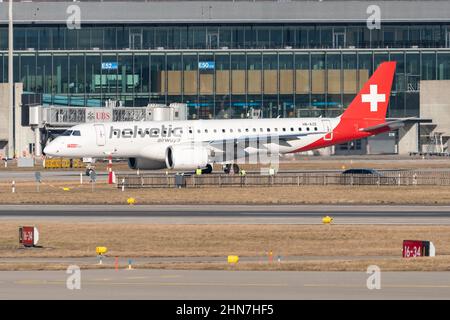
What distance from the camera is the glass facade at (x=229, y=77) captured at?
5630 inches

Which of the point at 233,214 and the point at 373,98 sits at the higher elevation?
the point at 373,98

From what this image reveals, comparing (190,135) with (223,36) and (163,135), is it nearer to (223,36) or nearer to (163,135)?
(163,135)

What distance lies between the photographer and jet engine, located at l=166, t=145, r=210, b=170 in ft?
293

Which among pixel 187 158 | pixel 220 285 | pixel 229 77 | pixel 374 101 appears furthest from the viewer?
pixel 229 77

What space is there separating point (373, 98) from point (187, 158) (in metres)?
18.7

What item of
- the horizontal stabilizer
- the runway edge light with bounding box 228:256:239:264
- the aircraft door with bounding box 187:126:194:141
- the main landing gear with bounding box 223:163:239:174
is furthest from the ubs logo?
the runway edge light with bounding box 228:256:239:264

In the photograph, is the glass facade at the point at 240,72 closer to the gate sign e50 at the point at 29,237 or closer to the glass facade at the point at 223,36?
the glass facade at the point at 223,36

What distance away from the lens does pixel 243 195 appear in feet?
233

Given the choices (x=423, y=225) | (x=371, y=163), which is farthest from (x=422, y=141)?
(x=423, y=225)

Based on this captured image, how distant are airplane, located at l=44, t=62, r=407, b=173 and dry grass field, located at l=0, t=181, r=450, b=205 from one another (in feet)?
48.0

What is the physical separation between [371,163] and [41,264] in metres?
75.5

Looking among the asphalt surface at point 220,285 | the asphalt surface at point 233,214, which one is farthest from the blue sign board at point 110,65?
the asphalt surface at point 220,285

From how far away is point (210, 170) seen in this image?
91062 millimetres

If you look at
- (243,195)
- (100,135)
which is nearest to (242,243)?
(243,195)
